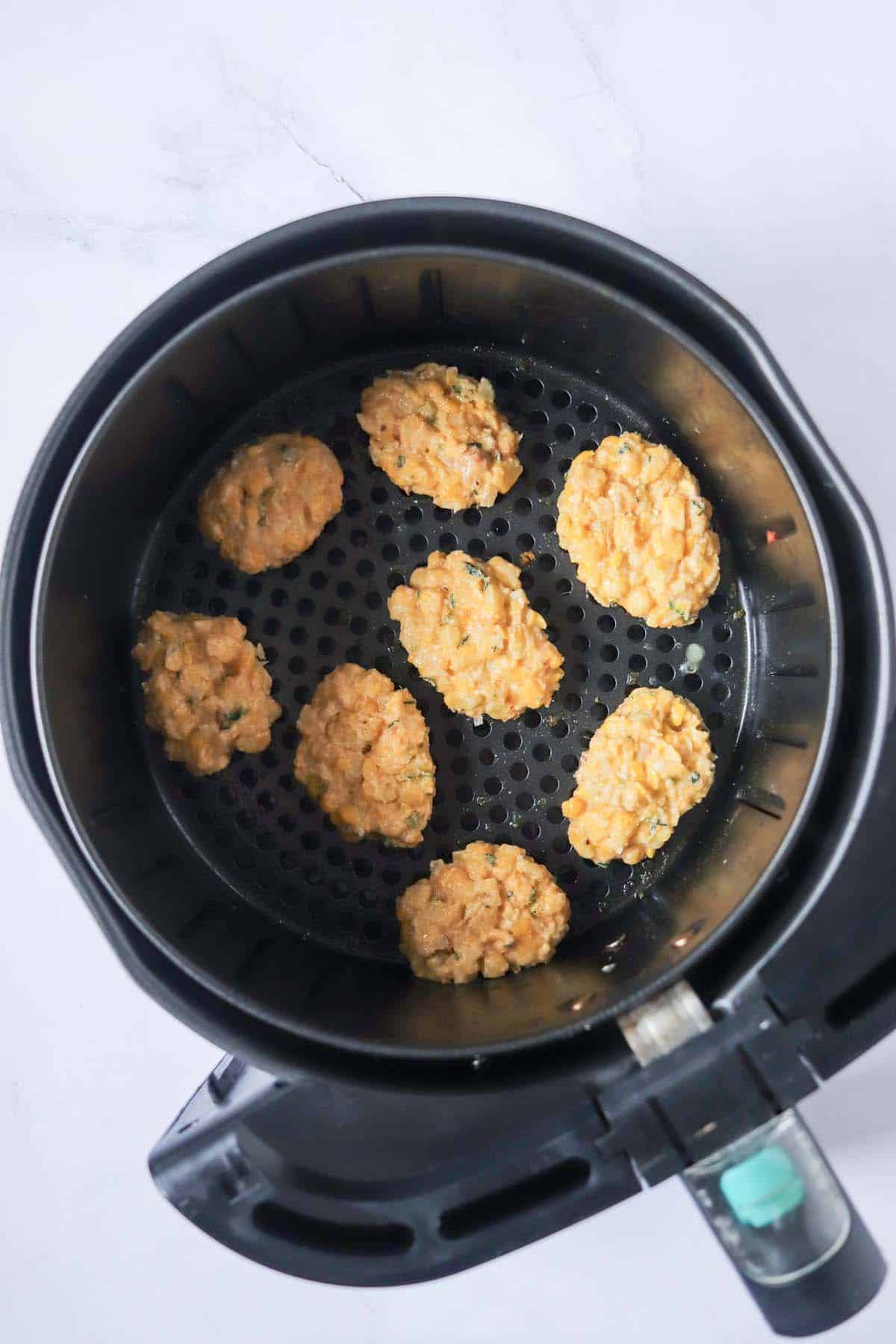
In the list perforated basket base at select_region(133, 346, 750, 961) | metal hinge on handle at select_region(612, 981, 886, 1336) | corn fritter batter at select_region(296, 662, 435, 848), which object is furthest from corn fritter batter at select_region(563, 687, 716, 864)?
metal hinge on handle at select_region(612, 981, 886, 1336)

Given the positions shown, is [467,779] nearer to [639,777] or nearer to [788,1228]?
[639,777]

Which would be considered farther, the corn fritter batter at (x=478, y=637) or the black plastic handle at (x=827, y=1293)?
the corn fritter batter at (x=478, y=637)

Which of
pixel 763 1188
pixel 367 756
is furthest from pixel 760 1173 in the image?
pixel 367 756

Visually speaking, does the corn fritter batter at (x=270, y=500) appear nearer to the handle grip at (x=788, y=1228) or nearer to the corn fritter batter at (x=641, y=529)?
the corn fritter batter at (x=641, y=529)

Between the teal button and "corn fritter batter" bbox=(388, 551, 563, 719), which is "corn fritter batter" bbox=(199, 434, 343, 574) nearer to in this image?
"corn fritter batter" bbox=(388, 551, 563, 719)

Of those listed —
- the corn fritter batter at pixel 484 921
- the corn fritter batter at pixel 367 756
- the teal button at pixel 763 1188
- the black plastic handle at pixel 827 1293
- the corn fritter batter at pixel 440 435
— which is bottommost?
the black plastic handle at pixel 827 1293

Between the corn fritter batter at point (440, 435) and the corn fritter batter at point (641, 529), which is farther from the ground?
the corn fritter batter at point (440, 435)

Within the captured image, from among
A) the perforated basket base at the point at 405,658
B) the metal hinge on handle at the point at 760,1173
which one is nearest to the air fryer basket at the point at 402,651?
the perforated basket base at the point at 405,658
